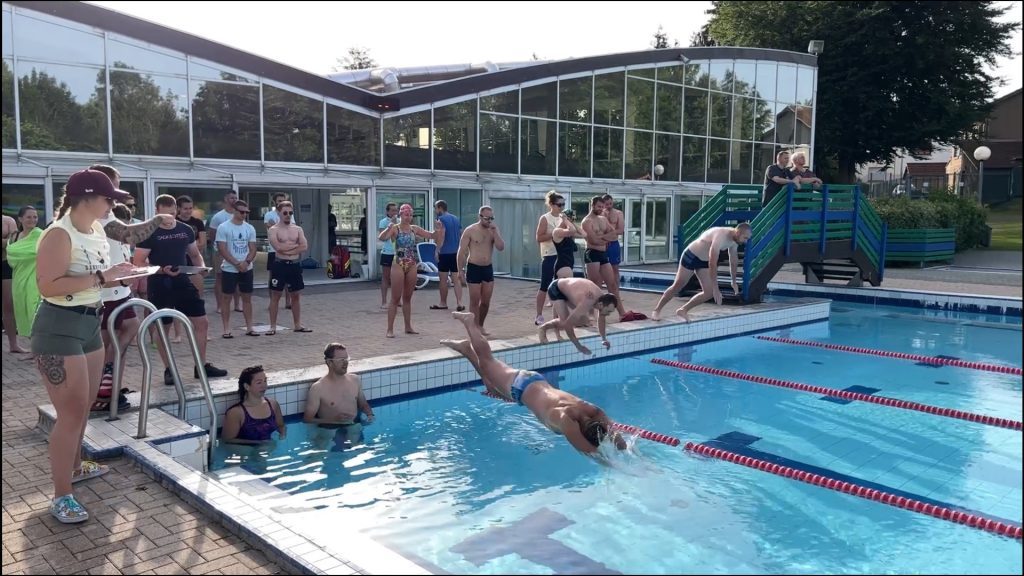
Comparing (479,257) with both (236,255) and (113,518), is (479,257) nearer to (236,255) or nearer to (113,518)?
(236,255)

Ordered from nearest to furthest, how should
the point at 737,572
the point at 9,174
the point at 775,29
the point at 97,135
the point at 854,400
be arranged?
the point at 737,572 → the point at 854,400 → the point at 9,174 → the point at 97,135 → the point at 775,29

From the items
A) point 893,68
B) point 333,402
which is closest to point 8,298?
point 333,402

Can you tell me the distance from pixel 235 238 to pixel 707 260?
6169 mm

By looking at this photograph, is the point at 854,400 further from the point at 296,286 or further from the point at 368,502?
the point at 296,286

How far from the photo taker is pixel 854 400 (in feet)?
25.4

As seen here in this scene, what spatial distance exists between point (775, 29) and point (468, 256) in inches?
1159

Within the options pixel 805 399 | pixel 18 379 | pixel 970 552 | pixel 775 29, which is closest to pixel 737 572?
pixel 970 552

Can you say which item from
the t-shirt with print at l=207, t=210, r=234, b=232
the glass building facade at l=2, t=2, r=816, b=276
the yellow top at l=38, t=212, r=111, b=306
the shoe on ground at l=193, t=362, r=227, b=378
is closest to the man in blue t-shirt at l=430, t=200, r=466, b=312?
the t-shirt with print at l=207, t=210, r=234, b=232

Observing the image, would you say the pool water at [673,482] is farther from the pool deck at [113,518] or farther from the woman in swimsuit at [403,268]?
the woman in swimsuit at [403,268]

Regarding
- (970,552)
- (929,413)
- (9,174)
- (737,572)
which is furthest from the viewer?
(9,174)

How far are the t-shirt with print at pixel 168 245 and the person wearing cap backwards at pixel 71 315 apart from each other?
2573 millimetres

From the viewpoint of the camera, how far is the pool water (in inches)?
175

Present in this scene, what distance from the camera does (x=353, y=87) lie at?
51.7 ft

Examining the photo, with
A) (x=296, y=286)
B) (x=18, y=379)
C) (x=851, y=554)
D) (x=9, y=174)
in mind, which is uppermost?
(x=9, y=174)
